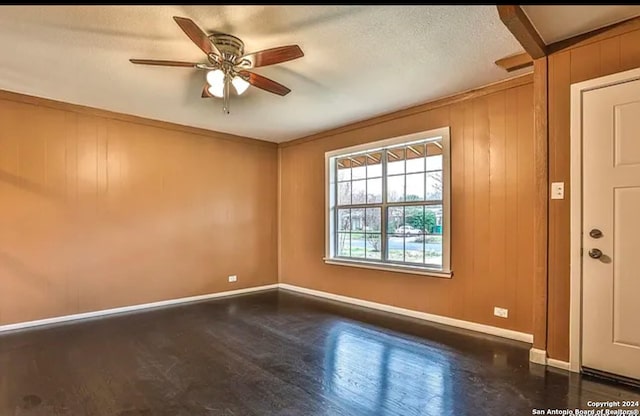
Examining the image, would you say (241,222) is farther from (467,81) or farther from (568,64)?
(568,64)

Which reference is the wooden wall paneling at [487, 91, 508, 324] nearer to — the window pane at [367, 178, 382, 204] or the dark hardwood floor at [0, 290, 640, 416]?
the dark hardwood floor at [0, 290, 640, 416]

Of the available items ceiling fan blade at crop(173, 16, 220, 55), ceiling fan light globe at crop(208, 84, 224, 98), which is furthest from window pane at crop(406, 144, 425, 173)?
ceiling fan blade at crop(173, 16, 220, 55)

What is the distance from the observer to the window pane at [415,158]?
4.18 metres

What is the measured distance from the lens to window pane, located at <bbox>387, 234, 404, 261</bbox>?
4371 mm

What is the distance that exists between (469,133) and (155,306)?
4.40 metres

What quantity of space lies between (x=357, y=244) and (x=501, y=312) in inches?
80.5

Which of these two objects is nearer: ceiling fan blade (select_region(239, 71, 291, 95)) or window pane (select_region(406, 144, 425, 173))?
ceiling fan blade (select_region(239, 71, 291, 95))

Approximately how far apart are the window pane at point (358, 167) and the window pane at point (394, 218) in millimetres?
691

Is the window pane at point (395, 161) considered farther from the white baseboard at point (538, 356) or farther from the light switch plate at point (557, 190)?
the white baseboard at point (538, 356)

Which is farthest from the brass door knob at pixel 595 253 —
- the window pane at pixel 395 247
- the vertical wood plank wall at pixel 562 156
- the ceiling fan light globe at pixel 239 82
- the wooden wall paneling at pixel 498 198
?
the ceiling fan light globe at pixel 239 82

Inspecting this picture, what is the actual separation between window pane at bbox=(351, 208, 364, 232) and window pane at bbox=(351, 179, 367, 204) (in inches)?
5.0

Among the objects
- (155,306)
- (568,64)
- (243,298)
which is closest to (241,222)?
(243,298)

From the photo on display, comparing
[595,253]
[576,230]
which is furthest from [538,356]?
[576,230]

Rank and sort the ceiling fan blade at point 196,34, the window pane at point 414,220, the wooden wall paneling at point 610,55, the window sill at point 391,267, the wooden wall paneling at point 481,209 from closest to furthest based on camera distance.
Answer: the ceiling fan blade at point 196,34 < the wooden wall paneling at point 610,55 < the wooden wall paneling at point 481,209 < the window sill at point 391,267 < the window pane at point 414,220
